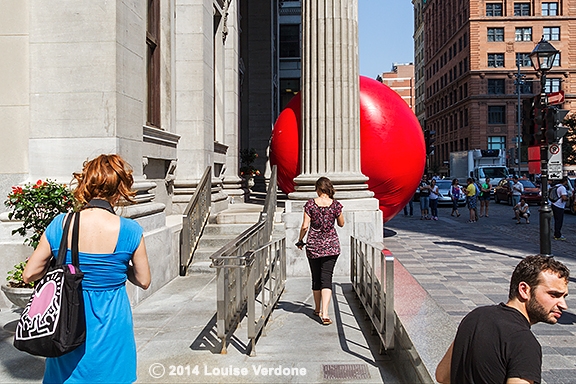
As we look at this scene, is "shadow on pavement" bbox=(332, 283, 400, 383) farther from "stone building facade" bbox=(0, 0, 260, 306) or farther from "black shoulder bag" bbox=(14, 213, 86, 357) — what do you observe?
"black shoulder bag" bbox=(14, 213, 86, 357)

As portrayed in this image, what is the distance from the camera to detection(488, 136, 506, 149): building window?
81.4m

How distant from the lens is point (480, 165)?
48188mm

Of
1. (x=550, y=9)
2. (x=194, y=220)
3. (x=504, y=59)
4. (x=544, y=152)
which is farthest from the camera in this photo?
(x=504, y=59)

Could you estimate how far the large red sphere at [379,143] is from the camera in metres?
12.1

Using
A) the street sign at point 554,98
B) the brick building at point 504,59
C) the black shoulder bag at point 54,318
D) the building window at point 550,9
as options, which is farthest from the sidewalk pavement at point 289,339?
the building window at point 550,9

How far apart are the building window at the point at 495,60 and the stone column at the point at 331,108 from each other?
79.3 metres

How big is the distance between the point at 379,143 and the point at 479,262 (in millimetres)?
3809

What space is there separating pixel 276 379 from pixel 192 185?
8.14 meters

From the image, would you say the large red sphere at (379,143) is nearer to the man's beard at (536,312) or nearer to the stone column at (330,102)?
the stone column at (330,102)

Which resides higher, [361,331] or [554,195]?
[554,195]

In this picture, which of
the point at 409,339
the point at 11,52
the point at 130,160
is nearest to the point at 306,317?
the point at 409,339

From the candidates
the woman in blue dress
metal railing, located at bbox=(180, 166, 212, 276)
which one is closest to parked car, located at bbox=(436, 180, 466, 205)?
metal railing, located at bbox=(180, 166, 212, 276)

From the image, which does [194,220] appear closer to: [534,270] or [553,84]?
[534,270]

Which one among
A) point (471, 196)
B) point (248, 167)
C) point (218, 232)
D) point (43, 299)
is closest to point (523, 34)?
point (471, 196)
